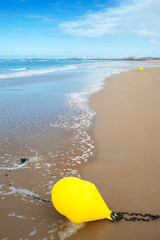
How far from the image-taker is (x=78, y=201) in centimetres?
226

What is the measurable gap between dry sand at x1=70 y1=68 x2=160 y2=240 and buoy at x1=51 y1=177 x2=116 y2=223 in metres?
0.22

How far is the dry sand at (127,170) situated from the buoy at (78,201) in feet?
0.73

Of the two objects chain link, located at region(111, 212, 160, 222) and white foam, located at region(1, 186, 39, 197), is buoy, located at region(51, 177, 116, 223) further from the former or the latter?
white foam, located at region(1, 186, 39, 197)


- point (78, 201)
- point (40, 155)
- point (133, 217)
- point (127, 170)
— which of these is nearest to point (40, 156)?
point (40, 155)

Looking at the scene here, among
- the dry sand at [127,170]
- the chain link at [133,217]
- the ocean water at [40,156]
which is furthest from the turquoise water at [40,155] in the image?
the chain link at [133,217]

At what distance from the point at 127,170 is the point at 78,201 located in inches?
68.4

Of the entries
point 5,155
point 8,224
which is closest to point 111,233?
point 8,224

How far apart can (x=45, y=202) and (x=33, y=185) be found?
49cm

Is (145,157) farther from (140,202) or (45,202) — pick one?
(45,202)

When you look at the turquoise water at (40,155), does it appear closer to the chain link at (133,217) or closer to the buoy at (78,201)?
the buoy at (78,201)

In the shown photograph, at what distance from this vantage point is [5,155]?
435 cm

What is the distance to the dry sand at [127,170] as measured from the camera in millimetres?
2465

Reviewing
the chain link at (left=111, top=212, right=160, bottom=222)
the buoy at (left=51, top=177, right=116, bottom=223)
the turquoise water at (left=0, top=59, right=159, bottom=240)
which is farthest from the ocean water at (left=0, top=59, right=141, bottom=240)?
the chain link at (left=111, top=212, right=160, bottom=222)

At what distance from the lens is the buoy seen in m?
2.28
